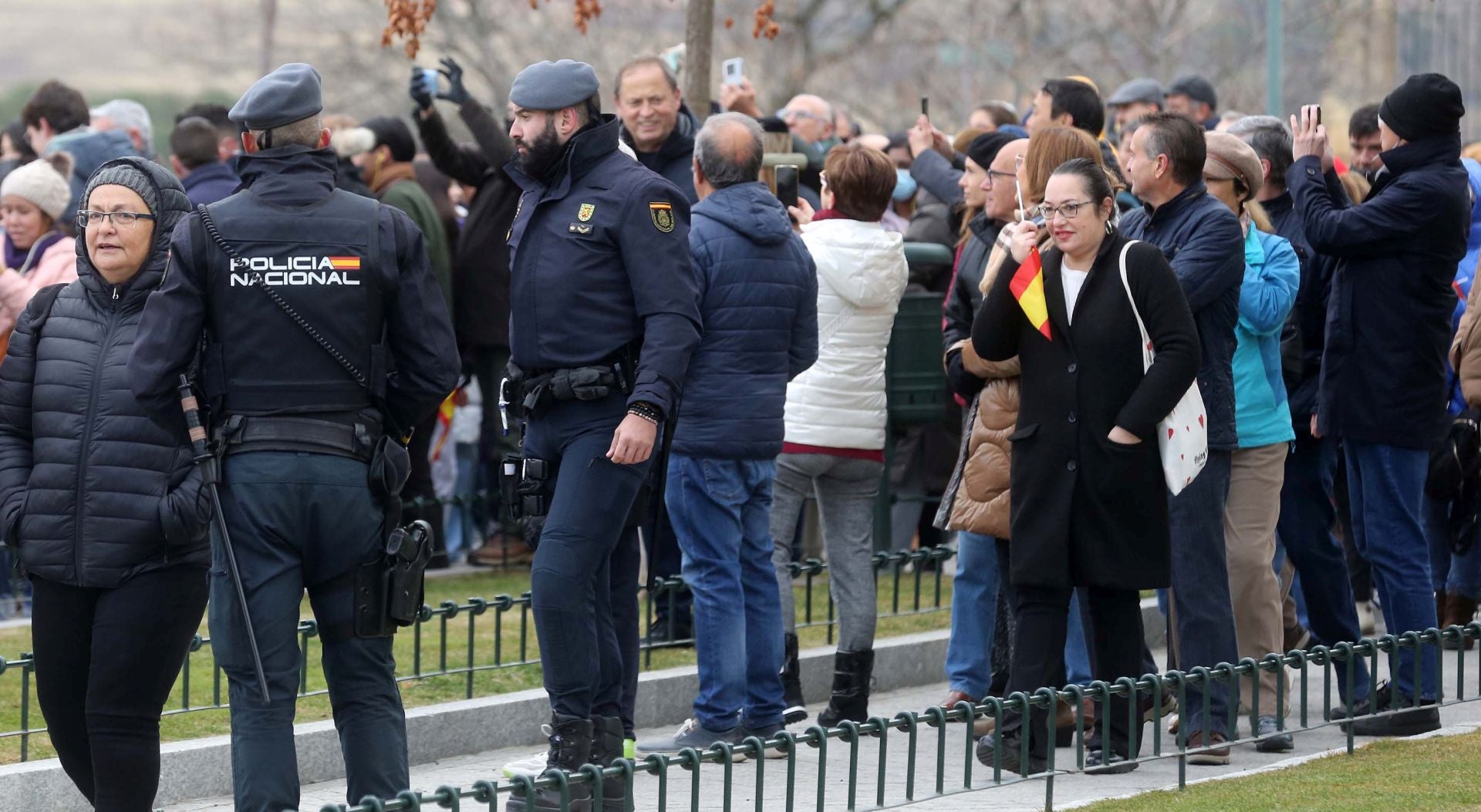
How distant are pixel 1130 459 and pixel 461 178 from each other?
5.51m

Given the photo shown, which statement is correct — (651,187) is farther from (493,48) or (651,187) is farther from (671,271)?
(493,48)

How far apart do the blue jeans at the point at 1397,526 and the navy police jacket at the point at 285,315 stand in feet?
11.9

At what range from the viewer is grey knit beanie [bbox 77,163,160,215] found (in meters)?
5.88

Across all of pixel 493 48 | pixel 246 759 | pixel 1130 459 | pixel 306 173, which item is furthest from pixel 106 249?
pixel 493 48

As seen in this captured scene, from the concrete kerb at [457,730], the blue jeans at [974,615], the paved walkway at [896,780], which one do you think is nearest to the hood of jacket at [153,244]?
the concrete kerb at [457,730]

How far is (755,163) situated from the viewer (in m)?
7.53

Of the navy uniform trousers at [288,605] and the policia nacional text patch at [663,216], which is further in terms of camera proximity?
the policia nacional text patch at [663,216]

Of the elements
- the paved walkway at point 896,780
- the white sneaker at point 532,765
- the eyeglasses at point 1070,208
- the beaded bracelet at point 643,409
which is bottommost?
the paved walkway at point 896,780

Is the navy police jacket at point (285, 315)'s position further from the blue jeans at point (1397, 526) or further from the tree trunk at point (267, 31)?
the tree trunk at point (267, 31)

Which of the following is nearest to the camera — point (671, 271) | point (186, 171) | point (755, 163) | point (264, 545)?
point (264, 545)

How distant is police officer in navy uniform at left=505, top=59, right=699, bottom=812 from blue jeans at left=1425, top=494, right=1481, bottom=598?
4.48 m

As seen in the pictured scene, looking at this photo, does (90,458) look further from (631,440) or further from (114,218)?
(631,440)

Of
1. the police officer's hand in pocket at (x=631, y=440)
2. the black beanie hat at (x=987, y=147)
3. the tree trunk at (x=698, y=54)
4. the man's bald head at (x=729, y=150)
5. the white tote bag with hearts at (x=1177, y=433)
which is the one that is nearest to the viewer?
the police officer's hand in pocket at (x=631, y=440)

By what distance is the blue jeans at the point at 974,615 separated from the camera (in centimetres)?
795
